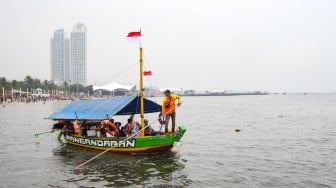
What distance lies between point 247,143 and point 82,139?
11.1 m

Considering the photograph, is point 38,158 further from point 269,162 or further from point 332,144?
point 332,144

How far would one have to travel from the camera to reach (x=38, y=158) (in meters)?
19.1

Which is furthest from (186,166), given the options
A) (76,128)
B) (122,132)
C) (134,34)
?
(76,128)

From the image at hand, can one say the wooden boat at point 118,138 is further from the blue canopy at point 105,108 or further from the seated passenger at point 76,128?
the seated passenger at point 76,128

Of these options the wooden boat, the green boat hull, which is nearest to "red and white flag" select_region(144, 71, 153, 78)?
the wooden boat

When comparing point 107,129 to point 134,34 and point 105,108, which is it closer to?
point 105,108

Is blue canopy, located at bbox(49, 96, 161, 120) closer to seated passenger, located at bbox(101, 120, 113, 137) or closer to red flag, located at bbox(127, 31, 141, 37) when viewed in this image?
seated passenger, located at bbox(101, 120, 113, 137)

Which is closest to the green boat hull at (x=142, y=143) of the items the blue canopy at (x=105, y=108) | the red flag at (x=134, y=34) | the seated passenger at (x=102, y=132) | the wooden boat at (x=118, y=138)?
the wooden boat at (x=118, y=138)

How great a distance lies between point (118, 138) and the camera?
1833cm

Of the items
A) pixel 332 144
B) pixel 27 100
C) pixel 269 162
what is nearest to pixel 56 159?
pixel 269 162

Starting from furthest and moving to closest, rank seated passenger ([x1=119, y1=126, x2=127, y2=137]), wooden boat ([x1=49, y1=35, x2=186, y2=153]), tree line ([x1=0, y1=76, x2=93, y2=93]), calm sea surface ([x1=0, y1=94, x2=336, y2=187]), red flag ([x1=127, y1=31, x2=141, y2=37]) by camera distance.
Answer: tree line ([x1=0, y1=76, x2=93, y2=93]) → seated passenger ([x1=119, y1=126, x2=127, y2=137]) → red flag ([x1=127, y1=31, x2=141, y2=37]) → wooden boat ([x1=49, y1=35, x2=186, y2=153]) → calm sea surface ([x1=0, y1=94, x2=336, y2=187])

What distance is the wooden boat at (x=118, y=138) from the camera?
58.6 ft

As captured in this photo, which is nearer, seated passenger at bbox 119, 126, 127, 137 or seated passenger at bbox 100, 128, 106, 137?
seated passenger at bbox 119, 126, 127, 137

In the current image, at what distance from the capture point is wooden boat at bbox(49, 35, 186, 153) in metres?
17.9
